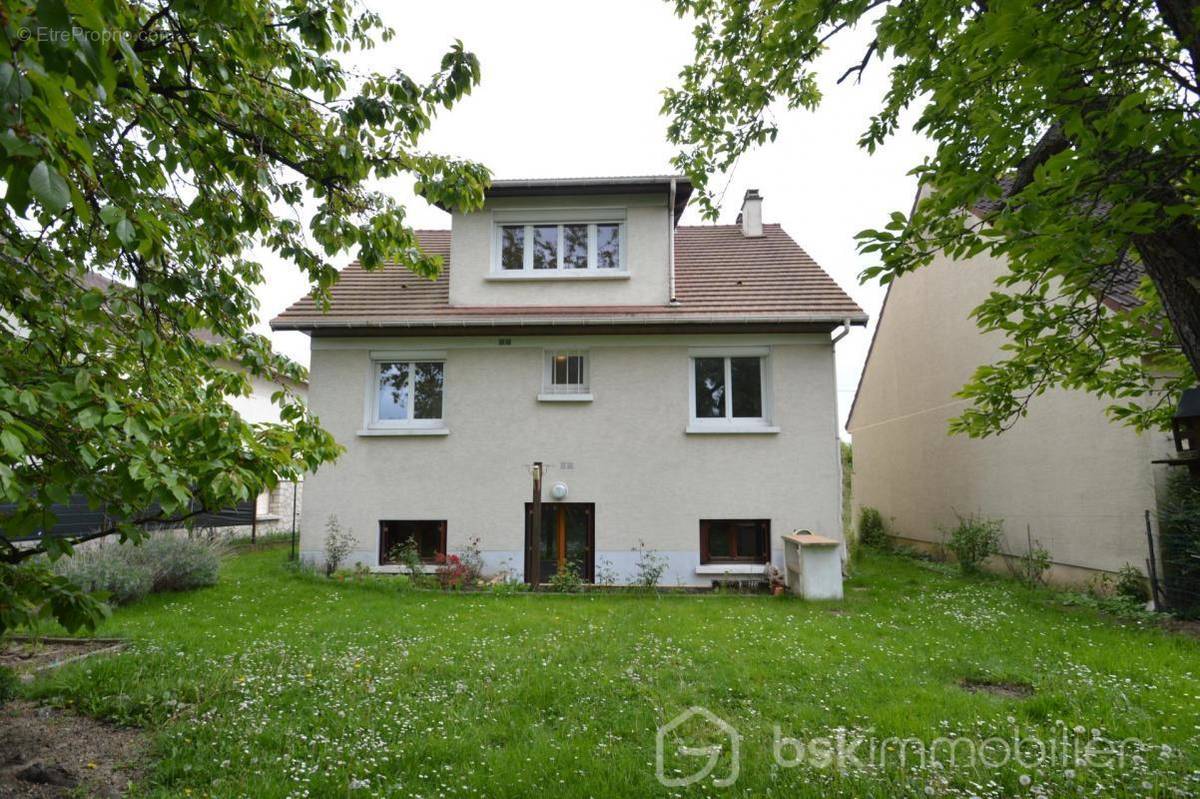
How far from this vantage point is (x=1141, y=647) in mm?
6066

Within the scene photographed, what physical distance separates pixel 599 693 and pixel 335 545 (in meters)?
7.24

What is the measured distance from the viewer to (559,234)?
11.6 metres

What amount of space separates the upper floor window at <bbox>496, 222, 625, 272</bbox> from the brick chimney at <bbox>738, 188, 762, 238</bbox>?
3762 millimetres

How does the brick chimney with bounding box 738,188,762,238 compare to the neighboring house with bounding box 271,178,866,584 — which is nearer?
the neighboring house with bounding box 271,178,866,584

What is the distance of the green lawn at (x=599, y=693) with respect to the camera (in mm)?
3400

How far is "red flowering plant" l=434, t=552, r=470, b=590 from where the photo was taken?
950 centimetres

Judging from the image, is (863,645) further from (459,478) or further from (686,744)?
(459,478)

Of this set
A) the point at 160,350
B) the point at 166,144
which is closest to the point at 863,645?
the point at 160,350

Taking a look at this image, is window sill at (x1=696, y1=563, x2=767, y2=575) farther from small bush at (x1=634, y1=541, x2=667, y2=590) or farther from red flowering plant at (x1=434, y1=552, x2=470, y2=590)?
red flowering plant at (x1=434, y1=552, x2=470, y2=590)

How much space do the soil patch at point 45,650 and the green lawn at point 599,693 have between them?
1.10ft

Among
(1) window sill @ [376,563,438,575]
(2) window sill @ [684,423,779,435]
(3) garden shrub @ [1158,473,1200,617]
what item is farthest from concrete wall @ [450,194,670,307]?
(3) garden shrub @ [1158,473,1200,617]

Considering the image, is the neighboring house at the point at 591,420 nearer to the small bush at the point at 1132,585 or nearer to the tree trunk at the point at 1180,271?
the small bush at the point at 1132,585

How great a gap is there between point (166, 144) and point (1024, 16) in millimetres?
4814

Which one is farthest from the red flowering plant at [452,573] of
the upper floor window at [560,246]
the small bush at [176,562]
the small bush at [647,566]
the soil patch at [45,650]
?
the upper floor window at [560,246]
